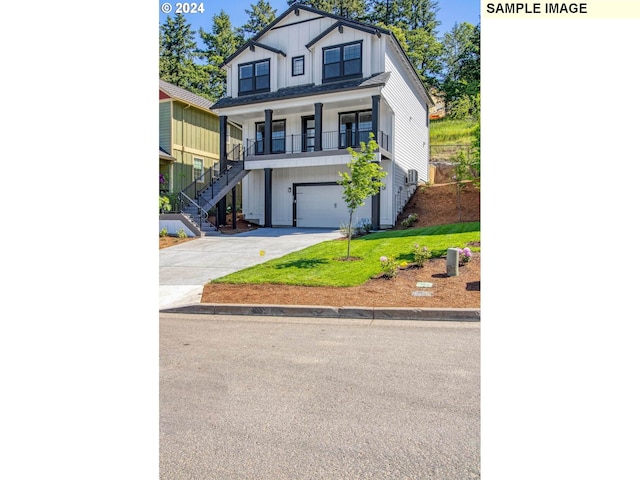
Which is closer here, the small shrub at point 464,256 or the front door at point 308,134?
the small shrub at point 464,256

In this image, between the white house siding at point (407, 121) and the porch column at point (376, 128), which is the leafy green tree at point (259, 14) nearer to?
the porch column at point (376, 128)

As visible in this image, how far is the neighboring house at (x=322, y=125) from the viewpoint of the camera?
11.7 meters

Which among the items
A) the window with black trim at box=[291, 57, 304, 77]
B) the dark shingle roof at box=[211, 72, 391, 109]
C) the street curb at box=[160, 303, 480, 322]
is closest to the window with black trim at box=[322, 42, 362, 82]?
the dark shingle roof at box=[211, 72, 391, 109]

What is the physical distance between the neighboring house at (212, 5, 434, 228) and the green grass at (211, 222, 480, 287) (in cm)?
434

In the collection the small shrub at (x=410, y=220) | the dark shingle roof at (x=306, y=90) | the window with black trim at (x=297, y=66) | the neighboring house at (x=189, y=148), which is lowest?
the small shrub at (x=410, y=220)

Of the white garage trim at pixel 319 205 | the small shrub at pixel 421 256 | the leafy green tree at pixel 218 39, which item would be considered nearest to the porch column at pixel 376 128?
the white garage trim at pixel 319 205

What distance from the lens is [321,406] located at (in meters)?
2.07

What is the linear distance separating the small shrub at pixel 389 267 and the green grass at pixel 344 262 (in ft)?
0.59

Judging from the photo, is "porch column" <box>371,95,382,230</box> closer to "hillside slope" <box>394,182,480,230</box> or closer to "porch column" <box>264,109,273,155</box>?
"hillside slope" <box>394,182,480,230</box>

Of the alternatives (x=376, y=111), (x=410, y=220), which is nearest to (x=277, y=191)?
(x=376, y=111)

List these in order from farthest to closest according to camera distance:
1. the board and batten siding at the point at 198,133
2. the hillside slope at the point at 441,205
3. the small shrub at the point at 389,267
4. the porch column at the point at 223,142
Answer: the porch column at the point at 223,142
the board and batten siding at the point at 198,133
the hillside slope at the point at 441,205
the small shrub at the point at 389,267

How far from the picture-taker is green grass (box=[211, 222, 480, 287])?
5.72m
